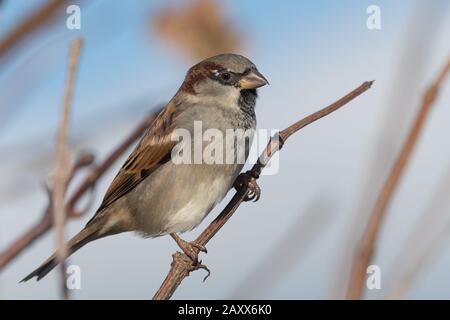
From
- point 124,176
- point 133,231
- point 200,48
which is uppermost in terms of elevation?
point 200,48

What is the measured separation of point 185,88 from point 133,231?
0.71 m

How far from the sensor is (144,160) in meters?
2.98

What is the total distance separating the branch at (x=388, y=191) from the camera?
74cm

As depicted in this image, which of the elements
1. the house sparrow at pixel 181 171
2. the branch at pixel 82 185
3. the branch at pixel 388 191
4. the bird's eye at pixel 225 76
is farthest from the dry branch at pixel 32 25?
the bird's eye at pixel 225 76

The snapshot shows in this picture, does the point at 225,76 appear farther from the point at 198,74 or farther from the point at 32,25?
the point at 32,25

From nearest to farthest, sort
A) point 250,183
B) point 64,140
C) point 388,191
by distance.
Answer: point 388,191, point 64,140, point 250,183

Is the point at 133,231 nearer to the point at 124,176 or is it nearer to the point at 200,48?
the point at 124,176

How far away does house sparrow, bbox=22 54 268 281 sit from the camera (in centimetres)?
277

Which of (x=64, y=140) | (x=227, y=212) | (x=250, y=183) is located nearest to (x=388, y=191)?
(x=64, y=140)

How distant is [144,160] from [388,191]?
7.55 feet

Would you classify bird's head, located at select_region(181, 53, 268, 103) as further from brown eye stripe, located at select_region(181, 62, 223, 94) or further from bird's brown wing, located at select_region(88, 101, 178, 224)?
bird's brown wing, located at select_region(88, 101, 178, 224)

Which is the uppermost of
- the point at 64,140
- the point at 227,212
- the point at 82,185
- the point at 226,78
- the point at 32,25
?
the point at 32,25

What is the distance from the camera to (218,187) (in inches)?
107

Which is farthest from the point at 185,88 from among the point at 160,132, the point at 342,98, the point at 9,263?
the point at 9,263
